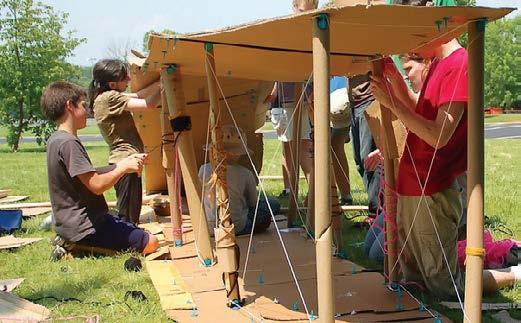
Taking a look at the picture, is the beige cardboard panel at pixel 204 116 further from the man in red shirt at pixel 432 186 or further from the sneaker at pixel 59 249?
the man in red shirt at pixel 432 186

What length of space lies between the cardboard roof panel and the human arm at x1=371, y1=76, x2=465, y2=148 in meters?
0.31

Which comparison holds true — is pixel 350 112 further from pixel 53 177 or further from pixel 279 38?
pixel 279 38

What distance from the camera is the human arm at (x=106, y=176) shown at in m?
4.26

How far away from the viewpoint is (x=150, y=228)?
217 inches

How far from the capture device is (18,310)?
312cm

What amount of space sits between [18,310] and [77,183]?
56.6 inches

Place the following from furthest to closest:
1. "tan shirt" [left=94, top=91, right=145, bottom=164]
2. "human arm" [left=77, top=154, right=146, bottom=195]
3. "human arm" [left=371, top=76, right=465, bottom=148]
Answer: "tan shirt" [left=94, top=91, right=145, bottom=164]
"human arm" [left=77, top=154, right=146, bottom=195]
"human arm" [left=371, top=76, right=465, bottom=148]

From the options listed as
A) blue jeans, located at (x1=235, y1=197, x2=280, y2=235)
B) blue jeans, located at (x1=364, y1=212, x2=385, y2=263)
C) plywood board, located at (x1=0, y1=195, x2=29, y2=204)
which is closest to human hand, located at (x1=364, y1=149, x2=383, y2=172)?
blue jeans, located at (x1=364, y1=212, x2=385, y2=263)

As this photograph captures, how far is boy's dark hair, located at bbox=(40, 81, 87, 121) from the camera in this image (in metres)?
4.42

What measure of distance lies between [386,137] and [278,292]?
3.60ft

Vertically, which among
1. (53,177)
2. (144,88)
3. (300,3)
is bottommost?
(53,177)

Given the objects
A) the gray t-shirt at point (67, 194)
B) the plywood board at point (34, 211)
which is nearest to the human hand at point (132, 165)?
the gray t-shirt at point (67, 194)

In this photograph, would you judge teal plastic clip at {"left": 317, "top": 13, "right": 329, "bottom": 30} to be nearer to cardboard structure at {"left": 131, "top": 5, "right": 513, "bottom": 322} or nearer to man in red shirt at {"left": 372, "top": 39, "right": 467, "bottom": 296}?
cardboard structure at {"left": 131, "top": 5, "right": 513, "bottom": 322}

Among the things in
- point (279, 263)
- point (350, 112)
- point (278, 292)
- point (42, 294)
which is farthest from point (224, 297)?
point (350, 112)
